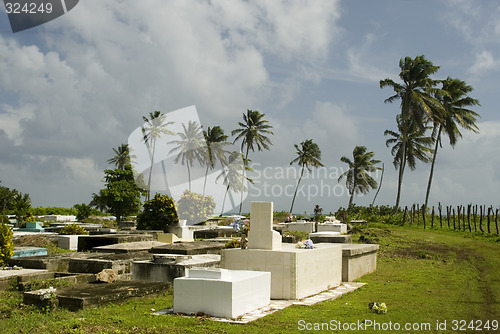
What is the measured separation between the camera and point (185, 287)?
848 cm

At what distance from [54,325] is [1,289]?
348 cm

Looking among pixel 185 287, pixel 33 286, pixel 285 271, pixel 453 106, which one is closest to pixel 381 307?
pixel 285 271

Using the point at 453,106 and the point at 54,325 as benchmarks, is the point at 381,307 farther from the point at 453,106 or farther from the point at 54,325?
the point at 453,106

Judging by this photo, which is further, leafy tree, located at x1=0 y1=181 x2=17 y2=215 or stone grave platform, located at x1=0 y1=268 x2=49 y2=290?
leafy tree, located at x1=0 y1=181 x2=17 y2=215

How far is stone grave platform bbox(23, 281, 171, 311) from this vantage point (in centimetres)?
823

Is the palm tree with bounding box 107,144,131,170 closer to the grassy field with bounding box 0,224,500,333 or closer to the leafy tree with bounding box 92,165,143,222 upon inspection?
the leafy tree with bounding box 92,165,143,222

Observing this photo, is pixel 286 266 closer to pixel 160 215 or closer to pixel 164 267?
pixel 164 267

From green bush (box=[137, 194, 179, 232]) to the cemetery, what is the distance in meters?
8.58

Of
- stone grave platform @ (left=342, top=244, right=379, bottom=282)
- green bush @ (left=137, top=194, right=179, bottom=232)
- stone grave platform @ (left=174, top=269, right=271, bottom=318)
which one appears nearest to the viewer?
stone grave platform @ (left=174, top=269, right=271, bottom=318)

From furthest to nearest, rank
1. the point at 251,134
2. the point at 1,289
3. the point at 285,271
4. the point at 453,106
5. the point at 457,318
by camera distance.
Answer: the point at 251,134, the point at 453,106, the point at 285,271, the point at 1,289, the point at 457,318

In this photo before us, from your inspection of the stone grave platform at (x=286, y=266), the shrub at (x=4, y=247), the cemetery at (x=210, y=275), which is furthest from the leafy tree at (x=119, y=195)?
the stone grave platform at (x=286, y=266)

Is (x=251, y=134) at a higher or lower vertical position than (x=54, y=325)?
higher

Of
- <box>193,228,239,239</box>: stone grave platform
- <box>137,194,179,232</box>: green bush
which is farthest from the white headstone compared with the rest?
<box>137,194,179,232</box>: green bush

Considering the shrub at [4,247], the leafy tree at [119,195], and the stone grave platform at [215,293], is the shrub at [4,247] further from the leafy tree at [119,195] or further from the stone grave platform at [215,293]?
the leafy tree at [119,195]
